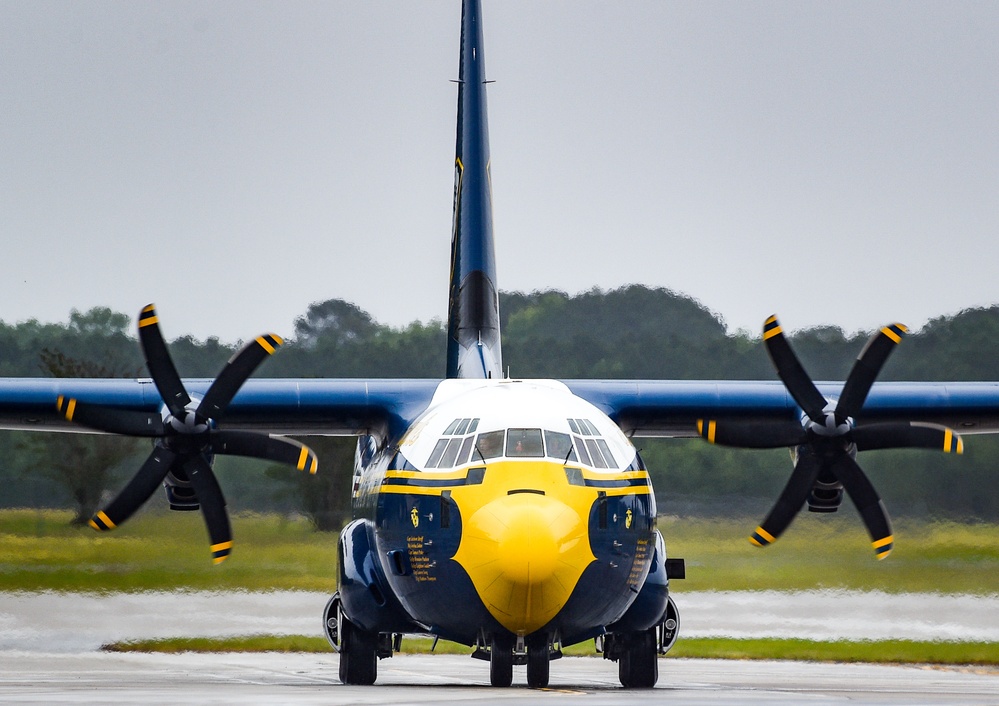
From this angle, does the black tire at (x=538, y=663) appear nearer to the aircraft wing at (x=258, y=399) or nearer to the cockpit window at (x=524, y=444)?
the cockpit window at (x=524, y=444)

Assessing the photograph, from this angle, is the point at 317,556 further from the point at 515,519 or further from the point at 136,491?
the point at 515,519

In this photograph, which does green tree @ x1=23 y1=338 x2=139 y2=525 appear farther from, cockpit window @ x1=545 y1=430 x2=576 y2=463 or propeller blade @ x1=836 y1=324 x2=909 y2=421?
propeller blade @ x1=836 y1=324 x2=909 y2=421

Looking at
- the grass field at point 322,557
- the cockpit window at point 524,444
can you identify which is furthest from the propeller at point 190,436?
the grass field at point 322,557

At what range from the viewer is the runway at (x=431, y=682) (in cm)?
1149

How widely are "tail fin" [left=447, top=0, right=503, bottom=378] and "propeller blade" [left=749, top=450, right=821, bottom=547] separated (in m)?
3.81

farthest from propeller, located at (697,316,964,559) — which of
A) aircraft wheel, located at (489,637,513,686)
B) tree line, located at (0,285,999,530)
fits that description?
tree line, located at (0,285,999,530)

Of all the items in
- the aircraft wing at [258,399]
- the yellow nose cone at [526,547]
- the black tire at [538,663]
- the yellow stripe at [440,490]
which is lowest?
the black tire at [538,663]

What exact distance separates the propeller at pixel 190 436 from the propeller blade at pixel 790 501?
4834 millimetres

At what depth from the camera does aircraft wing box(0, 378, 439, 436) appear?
57.0 feet

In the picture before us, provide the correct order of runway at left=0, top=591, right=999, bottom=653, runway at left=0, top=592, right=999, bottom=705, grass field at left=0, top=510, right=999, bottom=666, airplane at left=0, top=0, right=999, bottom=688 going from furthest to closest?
grass field at left=0, top=510, right=999, bottom=666 → runway at left=0, top=591, right=999, bottom=653 → runway at left=0, top=592, right=999, bottom=705 → airplane at left=0, top=0, right=999, bottom=688

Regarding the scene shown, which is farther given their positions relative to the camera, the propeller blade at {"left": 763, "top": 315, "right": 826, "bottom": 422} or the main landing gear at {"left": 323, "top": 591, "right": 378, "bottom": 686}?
the main landing gear at {"left": 323, "top": 591, "right": 378, "bottom": 686}

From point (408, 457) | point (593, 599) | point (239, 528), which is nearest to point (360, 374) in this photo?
point (239, 528)

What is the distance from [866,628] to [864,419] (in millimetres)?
4054

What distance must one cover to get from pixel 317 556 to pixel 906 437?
9521 mm
